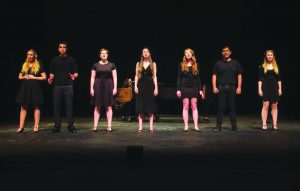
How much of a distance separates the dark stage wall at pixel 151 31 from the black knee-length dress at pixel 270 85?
673cm

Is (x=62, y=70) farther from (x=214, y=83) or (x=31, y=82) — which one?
(x=214, y=83)

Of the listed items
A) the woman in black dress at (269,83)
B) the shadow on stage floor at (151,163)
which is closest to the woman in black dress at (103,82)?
the shadow on stage floor at (151,163)

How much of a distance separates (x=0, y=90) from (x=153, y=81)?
9656 millimetres

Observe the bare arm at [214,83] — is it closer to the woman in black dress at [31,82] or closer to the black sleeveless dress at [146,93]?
the black sleeveless dress at [146,93]

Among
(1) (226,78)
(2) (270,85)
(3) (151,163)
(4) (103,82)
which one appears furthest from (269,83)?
(3) (151,163)

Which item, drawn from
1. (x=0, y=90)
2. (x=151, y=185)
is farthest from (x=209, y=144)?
(x=0, y=90)

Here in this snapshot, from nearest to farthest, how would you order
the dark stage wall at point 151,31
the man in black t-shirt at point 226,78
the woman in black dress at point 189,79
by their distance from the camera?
the woman in black dress at point 189,79, the man in black t-shirt at point 226,78, the dark stage wall at point 151,31

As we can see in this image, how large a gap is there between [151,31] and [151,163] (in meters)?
11.6

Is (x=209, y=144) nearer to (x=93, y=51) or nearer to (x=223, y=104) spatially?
(x=223, y=104)

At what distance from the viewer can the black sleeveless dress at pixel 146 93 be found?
A: 9156mm

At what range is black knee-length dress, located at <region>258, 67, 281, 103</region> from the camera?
31.3 feet

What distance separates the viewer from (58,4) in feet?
52.8

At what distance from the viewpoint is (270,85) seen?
9.57m

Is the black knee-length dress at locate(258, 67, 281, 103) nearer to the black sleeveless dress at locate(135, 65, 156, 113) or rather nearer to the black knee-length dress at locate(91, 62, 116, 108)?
the black sleeveless dress at locate(135, 65, 156, 113)
